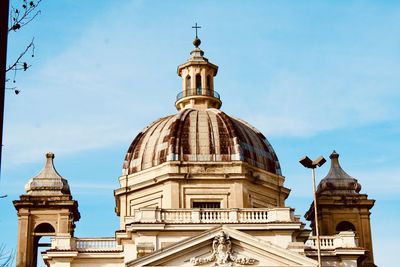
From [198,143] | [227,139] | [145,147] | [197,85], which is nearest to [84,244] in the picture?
[145,147]

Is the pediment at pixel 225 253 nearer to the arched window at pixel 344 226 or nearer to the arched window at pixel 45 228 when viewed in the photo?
the arched window at pixel 45 228

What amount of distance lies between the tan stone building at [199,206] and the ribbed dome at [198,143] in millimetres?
71

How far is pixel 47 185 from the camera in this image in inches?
2192

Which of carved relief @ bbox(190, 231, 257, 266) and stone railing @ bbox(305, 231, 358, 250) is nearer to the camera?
carved relief @ bbox(190, 231, 257, 266)

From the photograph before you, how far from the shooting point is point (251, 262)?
43.1 m

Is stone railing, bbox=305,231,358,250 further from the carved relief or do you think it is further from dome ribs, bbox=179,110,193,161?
dome ribs, bbox=179,110,193,161

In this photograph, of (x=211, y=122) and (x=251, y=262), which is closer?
(x=251, y=262)

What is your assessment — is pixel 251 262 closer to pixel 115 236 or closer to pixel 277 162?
pixel 115 236

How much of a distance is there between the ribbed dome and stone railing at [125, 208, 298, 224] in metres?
6.26

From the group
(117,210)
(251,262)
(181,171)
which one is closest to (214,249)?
(251,262)

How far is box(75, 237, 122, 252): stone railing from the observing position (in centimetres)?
4675

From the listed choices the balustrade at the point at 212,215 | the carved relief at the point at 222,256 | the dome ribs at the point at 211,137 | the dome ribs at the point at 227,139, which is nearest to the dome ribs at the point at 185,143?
the dome ribs at the point at 211,137

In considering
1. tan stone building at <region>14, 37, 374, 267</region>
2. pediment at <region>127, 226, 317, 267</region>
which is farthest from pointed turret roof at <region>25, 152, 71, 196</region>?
pediment at <region>127, 226, 317, 267</region>

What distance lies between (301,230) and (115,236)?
34.8 feet
